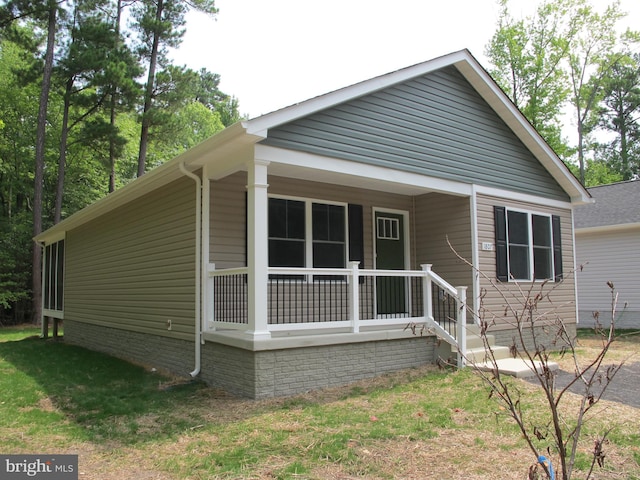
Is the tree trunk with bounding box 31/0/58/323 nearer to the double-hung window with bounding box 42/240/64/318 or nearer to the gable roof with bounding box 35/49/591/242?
the double-hung window with bounding box 42/240/64/318

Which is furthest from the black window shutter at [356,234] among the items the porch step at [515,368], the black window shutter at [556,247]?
the black window shutter at [556,247]

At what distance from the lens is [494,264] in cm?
962

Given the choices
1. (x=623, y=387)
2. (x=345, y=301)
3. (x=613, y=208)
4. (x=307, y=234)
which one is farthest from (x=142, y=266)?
(x=613, y=208)

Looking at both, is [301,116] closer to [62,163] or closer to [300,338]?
[300,338]

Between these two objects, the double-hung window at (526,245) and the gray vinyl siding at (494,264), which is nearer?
the gray vinyl siding at (494,264)

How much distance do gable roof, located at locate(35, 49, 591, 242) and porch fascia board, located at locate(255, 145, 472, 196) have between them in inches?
14.6

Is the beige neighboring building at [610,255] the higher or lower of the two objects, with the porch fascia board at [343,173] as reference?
lower

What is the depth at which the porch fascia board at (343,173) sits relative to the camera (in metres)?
6.92

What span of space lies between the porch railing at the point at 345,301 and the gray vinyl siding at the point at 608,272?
24.9 feet

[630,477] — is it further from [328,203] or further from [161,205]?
[161,205]

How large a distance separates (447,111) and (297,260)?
3.82 m

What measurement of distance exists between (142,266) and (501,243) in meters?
6.60

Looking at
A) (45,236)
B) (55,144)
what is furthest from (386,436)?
(55,144)

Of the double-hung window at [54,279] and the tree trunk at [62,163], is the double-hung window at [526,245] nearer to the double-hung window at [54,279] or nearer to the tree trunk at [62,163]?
the double-hung window at [54,279]
